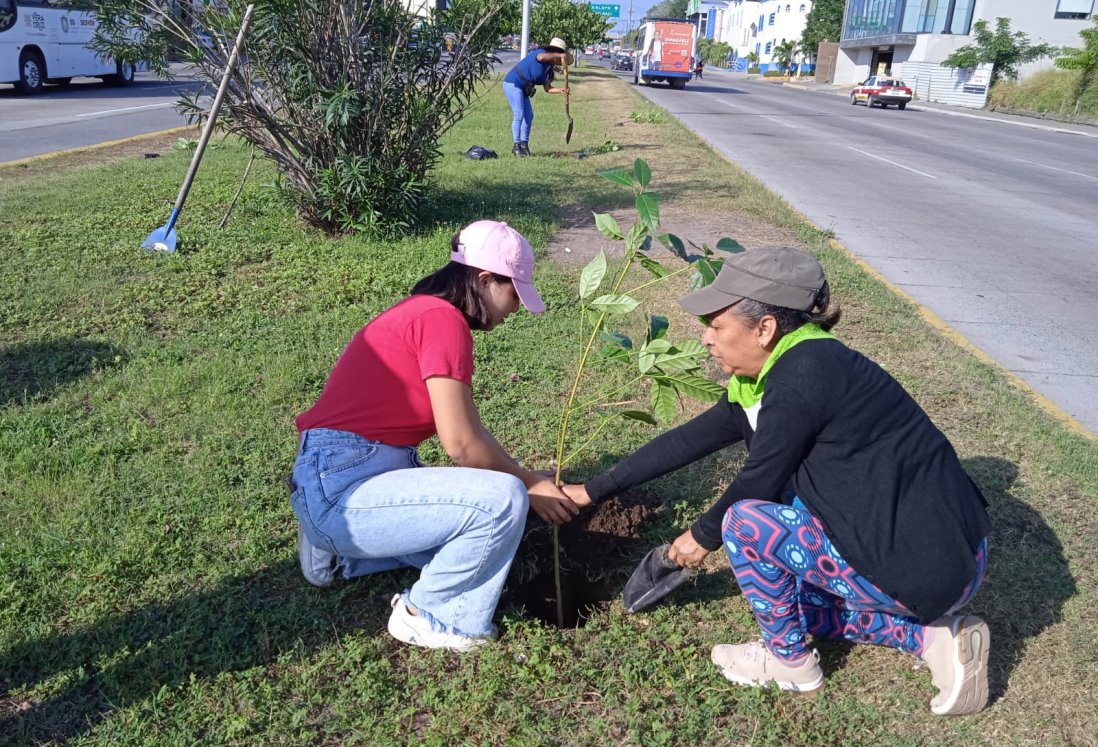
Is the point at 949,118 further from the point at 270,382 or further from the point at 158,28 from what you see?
the point at 270,382

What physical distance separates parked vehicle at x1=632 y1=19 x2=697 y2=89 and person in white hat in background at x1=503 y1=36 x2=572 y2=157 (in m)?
26.7

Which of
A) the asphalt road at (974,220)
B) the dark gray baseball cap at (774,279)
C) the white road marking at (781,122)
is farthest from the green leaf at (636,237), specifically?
the white road marking at (781,122)

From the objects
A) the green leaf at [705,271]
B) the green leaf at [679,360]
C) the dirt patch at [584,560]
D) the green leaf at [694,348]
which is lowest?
the dirt patch at [584,560]

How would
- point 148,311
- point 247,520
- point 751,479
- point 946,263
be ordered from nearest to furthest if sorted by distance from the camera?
point 751,479, point 247,520, point 148,311, point 946,263

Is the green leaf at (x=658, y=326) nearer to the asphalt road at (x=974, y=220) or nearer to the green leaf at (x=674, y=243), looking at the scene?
the green leaf at (x=674, y=243)

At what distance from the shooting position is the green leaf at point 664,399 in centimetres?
257

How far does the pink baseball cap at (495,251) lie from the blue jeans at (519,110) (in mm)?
10011

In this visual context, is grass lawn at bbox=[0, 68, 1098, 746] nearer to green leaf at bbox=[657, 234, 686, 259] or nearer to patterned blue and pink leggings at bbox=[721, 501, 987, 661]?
patterned blue and pink leggings at bbox=[721, 501, 987, 661]

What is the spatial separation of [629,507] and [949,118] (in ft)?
104

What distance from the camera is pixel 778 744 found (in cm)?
224

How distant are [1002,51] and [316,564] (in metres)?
44.6

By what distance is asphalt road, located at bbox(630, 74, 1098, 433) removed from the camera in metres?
5.58

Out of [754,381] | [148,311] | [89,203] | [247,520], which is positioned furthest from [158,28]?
[754,381]

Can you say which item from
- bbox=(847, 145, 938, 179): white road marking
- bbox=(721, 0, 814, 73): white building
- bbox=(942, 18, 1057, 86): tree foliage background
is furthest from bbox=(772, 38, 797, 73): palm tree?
bbox=(847, 145, 938, 179): white road marking
